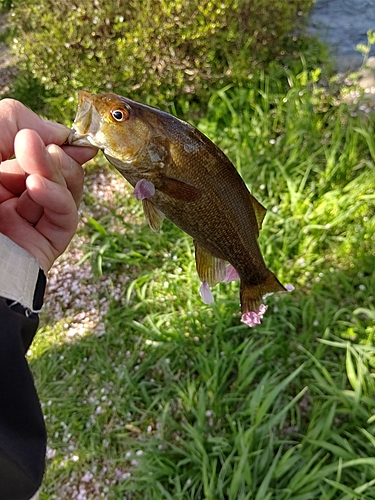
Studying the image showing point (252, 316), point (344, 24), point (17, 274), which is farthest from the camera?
point (344, 24)

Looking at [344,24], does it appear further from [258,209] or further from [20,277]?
[20,277]

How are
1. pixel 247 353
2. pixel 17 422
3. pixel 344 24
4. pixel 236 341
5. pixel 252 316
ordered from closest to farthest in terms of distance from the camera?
pixel 17 422
pixel 252 316
pixel 247 353
pixel 236 341
pixel 344 24

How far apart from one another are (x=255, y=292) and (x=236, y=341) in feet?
4.30

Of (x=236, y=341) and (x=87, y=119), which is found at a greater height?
(x=87, y=119)

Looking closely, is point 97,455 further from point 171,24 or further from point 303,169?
point 171,24

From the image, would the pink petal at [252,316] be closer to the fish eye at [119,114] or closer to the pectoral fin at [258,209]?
the pectoral fin at [258,209]

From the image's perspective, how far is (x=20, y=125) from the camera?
57.6 inches

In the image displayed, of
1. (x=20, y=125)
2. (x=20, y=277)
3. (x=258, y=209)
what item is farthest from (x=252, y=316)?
(x=20, y=125)

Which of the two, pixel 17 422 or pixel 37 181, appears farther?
pixel 37 181

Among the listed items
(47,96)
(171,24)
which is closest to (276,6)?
(171,24)

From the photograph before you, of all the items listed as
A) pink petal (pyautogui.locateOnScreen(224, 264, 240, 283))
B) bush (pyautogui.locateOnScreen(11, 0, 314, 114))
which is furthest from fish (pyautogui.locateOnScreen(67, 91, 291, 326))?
bush (pyautogui.locateOnScreen(11, 0, 314, 114))

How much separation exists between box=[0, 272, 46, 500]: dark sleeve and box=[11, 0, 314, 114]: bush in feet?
9.54

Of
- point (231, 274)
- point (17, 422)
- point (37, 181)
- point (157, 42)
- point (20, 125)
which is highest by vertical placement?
point (157, 42)

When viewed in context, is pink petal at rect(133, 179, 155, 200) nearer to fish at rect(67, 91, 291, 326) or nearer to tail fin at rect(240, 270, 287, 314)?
fish at rect(67, 91, 291, 326)
